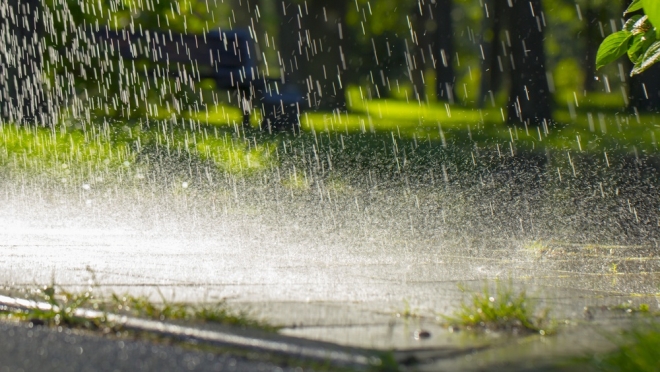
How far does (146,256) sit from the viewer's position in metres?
5.07

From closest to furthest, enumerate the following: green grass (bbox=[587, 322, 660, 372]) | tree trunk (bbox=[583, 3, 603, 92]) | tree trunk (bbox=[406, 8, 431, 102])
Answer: green grass (bbox=[587, 322, 660, 372]) → tree trunk (bbox=[406, 8, 431, 102]) → tree trunk (bbox=[583, 3, 603, 92])

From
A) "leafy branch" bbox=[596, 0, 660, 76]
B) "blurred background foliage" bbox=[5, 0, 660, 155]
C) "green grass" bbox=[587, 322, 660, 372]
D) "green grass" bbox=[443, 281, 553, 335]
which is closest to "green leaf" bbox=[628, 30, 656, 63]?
"leafy branch" bbox=[596, 0, 660, 76]

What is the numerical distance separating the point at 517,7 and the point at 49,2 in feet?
22.2

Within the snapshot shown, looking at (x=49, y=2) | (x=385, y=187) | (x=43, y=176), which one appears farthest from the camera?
(x=49, y=2)

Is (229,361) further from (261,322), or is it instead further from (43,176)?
(43,176)

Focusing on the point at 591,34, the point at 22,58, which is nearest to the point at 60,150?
the point at 22,58

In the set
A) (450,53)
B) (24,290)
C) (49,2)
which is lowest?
(24,290)

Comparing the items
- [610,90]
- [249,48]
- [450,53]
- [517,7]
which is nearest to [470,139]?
[517,7]

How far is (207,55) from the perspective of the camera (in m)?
13.2

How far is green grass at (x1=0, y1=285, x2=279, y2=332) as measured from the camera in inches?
126

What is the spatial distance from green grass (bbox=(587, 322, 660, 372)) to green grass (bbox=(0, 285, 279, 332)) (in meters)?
1.01

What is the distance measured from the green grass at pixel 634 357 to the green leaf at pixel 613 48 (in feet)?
3.47

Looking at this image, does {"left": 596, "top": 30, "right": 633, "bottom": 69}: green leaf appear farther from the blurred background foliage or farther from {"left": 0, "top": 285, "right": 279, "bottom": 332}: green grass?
the blurred background foliage

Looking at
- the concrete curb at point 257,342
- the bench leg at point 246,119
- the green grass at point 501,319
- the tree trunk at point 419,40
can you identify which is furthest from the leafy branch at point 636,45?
the tree trunk at point 419,40
